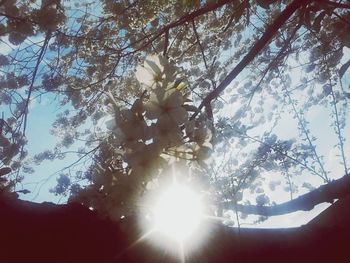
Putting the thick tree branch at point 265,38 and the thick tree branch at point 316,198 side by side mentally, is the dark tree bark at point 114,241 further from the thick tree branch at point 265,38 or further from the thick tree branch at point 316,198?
the thick tree branch at point 265,38

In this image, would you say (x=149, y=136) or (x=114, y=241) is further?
(x=149, y=136)

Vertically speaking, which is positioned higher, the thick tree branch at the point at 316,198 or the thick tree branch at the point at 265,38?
the thick tree branch at the point at 265,38

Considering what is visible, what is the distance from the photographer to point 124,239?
3.48 feet

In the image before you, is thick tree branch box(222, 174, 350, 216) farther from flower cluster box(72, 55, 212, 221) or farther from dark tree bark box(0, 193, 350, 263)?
flower cluster box(72, 55, 212, 221)

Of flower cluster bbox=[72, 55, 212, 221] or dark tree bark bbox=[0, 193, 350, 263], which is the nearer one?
dark tree bark bbox=[0, 193, 350, 263]

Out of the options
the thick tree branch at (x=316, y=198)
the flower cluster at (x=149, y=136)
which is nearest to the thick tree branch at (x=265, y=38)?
the thick tree branch at (x=316, y=198)

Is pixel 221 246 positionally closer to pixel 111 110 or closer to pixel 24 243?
pixel 24 243

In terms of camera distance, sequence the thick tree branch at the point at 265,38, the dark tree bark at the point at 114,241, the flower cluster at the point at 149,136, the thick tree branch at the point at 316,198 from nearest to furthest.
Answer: the dark tree bark at the point at 114,241 < the flower cluster at the point at 149,136 < the thick tree branch at the point at 316,198 < the thick tree branch at the point at 265,38

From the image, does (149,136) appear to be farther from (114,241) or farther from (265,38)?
(265,38)

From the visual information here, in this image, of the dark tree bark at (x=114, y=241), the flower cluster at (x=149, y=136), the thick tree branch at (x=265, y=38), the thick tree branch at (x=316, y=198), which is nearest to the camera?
the dark tree bark at (x=114, y=241)

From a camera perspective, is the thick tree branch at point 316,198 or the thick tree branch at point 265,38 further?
the thick tree branch at point 265,38

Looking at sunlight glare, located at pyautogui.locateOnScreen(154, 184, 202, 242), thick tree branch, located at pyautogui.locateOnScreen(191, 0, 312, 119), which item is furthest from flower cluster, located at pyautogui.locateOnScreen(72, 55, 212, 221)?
thick tree branch, located at pyautogui.locateOnScreen(191, 0, 312, 119)

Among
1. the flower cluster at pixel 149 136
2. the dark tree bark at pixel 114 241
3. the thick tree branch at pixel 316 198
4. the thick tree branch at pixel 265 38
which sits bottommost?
the dark tree bark at pixel 114 241

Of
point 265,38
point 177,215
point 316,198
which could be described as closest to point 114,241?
point 177,215
